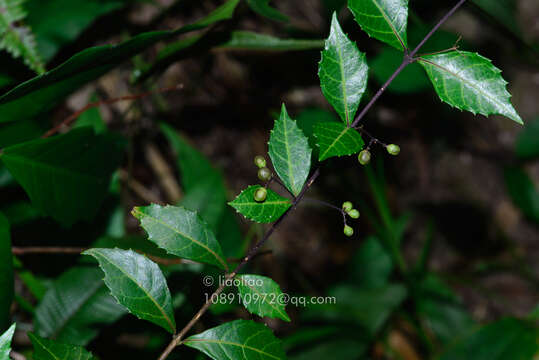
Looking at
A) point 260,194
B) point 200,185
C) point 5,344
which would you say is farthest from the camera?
point 200,185

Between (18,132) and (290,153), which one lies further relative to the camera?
(18,132)

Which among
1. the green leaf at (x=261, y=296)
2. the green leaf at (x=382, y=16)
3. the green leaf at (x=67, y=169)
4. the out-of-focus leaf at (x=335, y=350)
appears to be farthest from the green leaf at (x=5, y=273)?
the out-of-focus leaf at (x=335, y=350)

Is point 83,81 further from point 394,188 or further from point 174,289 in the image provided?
point 394,188

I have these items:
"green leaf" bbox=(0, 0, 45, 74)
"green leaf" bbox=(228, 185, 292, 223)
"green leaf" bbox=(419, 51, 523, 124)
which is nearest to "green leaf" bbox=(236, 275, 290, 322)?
"green leaf" bbox=(228, 185, 292, 223)

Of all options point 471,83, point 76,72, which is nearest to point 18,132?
point 76,72

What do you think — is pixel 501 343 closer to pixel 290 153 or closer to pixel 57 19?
pixel 290 153

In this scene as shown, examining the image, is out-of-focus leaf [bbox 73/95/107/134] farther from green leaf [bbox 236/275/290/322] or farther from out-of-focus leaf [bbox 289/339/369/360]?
out-of-focus leaf [bbox 289/339/369/360]

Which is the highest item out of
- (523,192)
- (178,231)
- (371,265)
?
(178,231)

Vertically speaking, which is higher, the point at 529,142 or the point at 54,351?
the point at 54,351
